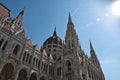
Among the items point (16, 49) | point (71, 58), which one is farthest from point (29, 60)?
point (71, 58)

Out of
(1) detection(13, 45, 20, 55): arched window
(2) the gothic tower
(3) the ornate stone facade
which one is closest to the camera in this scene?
(3) the ornate stone facade

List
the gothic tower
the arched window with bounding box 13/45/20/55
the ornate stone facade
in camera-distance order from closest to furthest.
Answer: the ornate stone facade → the arched window with bounding box 13/45/20/55 → the gothic tower

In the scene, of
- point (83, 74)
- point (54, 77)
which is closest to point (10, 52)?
point (54, 77)

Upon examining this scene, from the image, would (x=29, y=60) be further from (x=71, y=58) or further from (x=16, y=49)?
(x=71, y=58)

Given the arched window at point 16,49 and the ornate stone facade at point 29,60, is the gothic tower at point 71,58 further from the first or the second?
the arched window at point 16,49

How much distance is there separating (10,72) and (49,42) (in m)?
34.1

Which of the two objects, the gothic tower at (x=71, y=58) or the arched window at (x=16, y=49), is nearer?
the arched window at (x=16, y=49)

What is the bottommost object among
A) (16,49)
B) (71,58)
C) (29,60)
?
(29,60)

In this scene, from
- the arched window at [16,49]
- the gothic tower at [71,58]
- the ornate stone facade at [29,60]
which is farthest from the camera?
the gothic tower at [71,58]

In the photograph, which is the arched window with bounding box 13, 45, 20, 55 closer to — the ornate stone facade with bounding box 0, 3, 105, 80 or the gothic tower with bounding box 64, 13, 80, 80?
the ornate stone facade with bounding box 0, 3, 105, 80

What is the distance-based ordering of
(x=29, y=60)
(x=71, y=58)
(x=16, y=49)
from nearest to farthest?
1. (x=16, y=49)
2. (x=29, y=60)
3. (x=71, y=58)

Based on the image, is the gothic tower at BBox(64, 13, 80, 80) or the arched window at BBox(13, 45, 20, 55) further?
the gothic tower at BBox(64, 13, 80, 80)

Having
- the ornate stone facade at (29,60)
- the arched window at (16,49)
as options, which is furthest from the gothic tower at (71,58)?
the arched window at (16,49)

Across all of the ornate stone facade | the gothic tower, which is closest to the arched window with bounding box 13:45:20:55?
the ornate stone facade
